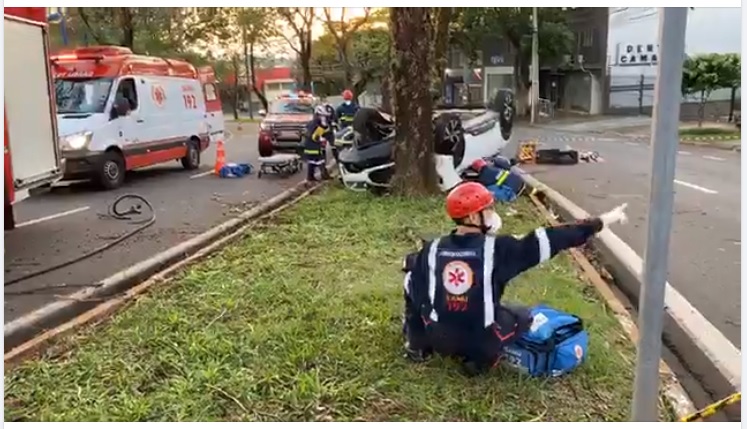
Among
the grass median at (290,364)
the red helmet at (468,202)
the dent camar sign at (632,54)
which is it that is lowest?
the grass median at (290,364)

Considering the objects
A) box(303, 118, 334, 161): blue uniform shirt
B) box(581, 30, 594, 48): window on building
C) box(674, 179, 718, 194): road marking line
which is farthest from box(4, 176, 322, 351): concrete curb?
box(581, 30, 594, 48): window on building

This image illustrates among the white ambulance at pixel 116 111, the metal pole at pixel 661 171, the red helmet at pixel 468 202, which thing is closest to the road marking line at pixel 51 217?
the white ambulance at pixel 116 111

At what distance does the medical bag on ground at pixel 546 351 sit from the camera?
13.3ft

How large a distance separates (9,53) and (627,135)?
2453 centimetres

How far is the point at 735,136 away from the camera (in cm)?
2569

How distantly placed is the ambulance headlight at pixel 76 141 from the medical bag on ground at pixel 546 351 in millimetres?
10141

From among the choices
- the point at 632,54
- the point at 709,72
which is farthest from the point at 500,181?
the point at 632,54

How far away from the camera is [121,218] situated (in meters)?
9.67

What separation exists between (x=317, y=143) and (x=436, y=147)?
2962 millimetres

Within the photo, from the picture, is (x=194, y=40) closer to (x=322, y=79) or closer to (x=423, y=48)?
(x=322, y=79)

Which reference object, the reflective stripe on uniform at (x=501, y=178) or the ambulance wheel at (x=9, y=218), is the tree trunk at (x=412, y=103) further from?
the ambulance wheel at (x=9, y=218)

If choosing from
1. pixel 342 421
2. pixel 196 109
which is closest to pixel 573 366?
pixel 342 421

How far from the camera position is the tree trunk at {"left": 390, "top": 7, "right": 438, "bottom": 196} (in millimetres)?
10016

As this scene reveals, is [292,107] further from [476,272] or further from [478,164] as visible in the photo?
[476,272]
